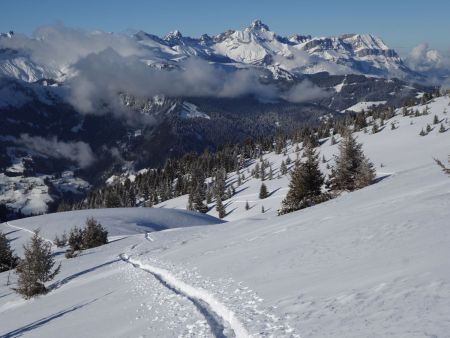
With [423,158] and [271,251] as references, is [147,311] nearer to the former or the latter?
[271,251]

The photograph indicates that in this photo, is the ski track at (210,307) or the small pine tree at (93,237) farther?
the small pine tree at (93,237)

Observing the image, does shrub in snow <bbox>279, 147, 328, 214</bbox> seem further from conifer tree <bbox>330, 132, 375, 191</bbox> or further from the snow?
the snow

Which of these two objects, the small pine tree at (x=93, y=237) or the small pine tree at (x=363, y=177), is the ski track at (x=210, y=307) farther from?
the small pine tree at (x=93, y=237)

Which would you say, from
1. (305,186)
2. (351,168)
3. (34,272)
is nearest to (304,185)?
(305,186)

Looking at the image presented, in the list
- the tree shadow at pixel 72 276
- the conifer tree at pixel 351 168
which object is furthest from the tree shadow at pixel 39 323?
the conifer tree at pixel 351 168

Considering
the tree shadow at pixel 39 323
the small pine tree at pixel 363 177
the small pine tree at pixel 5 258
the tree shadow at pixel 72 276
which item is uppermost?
the small pine tree at pixel 363 177

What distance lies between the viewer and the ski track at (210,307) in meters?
13.5

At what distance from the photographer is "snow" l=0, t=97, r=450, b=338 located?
12062 mm

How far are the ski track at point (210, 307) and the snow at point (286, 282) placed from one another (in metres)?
0.06

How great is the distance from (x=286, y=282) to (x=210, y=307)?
2.77 metres

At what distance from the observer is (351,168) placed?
4609 cm

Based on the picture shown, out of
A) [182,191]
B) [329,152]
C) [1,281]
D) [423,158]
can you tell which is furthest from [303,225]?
[182,191]

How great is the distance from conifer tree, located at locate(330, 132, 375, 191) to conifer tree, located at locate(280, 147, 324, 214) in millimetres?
2389

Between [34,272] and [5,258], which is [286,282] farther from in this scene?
[5,258]
